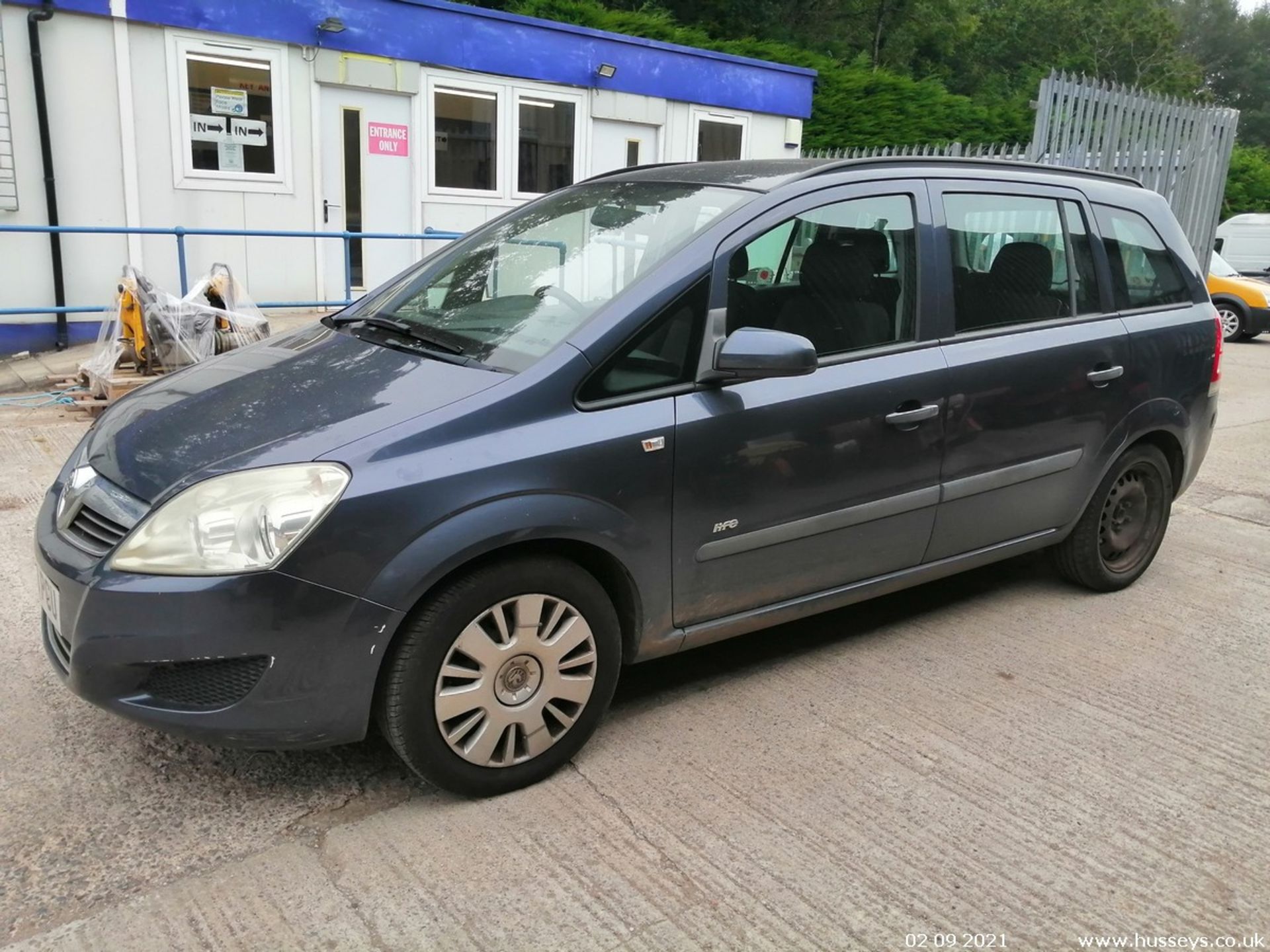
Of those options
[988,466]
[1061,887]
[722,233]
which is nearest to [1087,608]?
[988,466]

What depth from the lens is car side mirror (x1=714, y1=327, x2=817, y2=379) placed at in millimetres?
2996

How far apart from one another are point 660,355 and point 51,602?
1.79 metres

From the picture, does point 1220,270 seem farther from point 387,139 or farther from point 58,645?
point 58,645

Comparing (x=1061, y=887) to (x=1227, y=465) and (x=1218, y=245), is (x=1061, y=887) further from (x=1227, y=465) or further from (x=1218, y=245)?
(x=1218, y=245)

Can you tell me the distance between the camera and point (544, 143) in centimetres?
1258

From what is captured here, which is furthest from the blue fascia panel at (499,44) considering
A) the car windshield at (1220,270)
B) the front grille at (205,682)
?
the front grille at (205,682)

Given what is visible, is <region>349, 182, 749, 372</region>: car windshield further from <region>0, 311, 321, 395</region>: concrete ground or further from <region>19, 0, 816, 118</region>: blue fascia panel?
<region>19, 0, 816, 118</region>: blue fascia panel

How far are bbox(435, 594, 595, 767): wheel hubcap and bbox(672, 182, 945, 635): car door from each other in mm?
408

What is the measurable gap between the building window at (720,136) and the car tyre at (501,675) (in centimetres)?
1195

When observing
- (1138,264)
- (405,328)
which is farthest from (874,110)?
(405,328)

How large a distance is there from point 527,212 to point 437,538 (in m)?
1.81

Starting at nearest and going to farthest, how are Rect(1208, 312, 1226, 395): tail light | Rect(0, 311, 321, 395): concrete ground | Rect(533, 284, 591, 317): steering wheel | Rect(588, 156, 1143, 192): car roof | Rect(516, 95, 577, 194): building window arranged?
Rect(533, 284, 591, 317): steering wheel
Rect(588, 156, 1143, 192): car roof
Rect(1208, 312, 1226, 395): tail light
Rect(0, 311, 321, 395): concrete ground
Rect(516, 95, 577, 194): building window

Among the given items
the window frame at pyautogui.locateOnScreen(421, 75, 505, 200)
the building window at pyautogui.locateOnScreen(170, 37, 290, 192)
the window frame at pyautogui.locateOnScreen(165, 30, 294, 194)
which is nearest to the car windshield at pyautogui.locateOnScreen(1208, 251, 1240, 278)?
the window frame at pyautogui.locateOnScreen(421, 75, 505, 200)

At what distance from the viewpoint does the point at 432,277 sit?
382 cm
